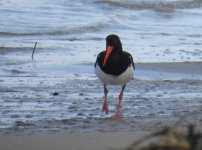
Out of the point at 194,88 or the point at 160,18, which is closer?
the point at 194,88

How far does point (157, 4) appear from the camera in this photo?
856 inches

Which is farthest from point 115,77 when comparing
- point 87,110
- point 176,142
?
point 176,142

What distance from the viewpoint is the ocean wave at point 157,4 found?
68.2 ft

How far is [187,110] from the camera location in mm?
6879

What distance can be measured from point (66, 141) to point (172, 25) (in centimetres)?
1196

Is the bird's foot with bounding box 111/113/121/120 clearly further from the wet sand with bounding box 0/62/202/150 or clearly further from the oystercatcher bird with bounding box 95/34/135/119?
the oystercatcher bird with bounding box 95/34/135/119

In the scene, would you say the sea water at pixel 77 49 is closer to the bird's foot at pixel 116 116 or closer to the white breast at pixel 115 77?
the bird's foot at pixel 116 116

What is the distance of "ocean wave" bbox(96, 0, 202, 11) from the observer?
68.2 ft

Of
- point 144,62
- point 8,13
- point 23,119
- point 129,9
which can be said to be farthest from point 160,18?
point 23,119

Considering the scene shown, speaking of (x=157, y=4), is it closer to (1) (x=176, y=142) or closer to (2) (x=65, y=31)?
(2) (x=65, y=31)

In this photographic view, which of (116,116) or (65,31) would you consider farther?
(65,31)

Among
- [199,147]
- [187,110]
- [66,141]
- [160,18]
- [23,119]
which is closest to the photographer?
[199,147]

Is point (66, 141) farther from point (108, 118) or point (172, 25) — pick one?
point (172, 25)

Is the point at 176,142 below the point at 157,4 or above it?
above
